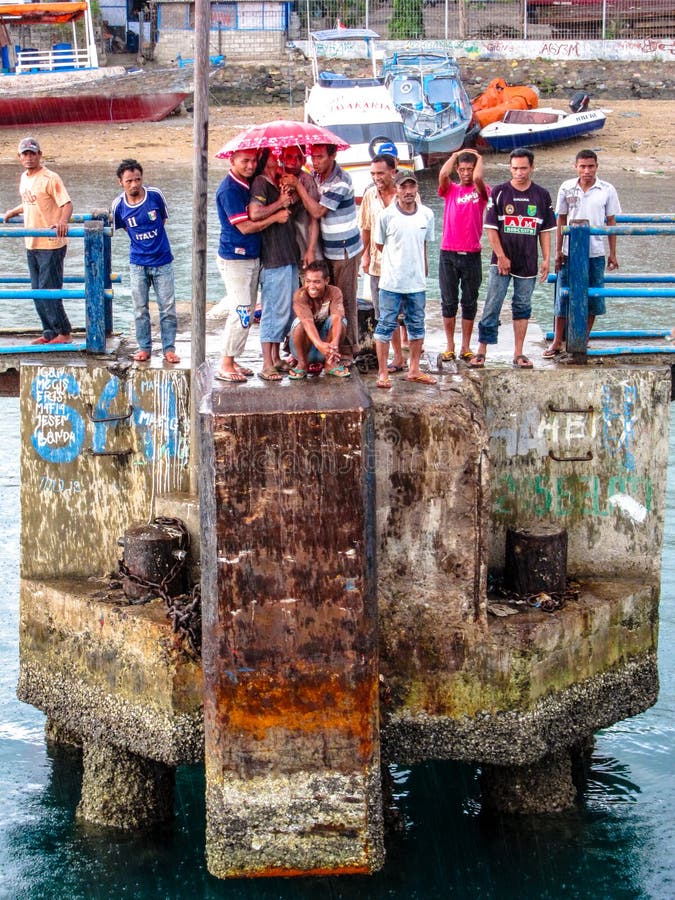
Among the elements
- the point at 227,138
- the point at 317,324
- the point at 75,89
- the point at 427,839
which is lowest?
the point at 427,839

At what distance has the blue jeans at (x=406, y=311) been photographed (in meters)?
9.26

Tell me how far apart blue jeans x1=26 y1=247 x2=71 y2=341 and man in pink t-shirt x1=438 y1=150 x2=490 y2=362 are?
307 centimetres

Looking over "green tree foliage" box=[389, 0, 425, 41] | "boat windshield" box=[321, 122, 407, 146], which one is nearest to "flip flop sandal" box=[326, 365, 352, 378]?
"boat windshield" box=[321, 122, 407, 146]

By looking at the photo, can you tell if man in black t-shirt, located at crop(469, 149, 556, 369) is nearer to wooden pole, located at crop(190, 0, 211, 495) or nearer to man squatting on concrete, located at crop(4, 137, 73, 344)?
wooden pole, located at crop(190, 0, 211, 495)

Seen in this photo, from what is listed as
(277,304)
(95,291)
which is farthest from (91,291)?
(277,304)

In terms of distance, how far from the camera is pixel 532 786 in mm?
9695

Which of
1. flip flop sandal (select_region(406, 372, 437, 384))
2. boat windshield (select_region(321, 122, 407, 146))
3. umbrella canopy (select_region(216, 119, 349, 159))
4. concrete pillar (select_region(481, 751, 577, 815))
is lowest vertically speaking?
concrete pillar (select_region(481, 751, 577, 815))

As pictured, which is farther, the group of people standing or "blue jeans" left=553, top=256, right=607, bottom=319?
"blue jeans" left=553, top=256, right=607, bottom=319

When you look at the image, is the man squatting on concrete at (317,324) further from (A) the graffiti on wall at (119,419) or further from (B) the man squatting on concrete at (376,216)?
(A) the graffiti on wall at (119,419)

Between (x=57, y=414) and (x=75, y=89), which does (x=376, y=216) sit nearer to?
(x=57, y=414)

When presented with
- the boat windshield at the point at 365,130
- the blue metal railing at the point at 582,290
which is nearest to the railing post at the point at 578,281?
the blue metal railing at the point at 582,290

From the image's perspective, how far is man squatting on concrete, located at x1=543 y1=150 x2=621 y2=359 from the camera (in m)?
10.3

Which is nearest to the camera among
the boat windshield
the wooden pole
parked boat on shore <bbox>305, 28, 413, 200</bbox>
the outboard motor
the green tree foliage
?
the wooden pole

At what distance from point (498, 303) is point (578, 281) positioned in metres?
0.63
